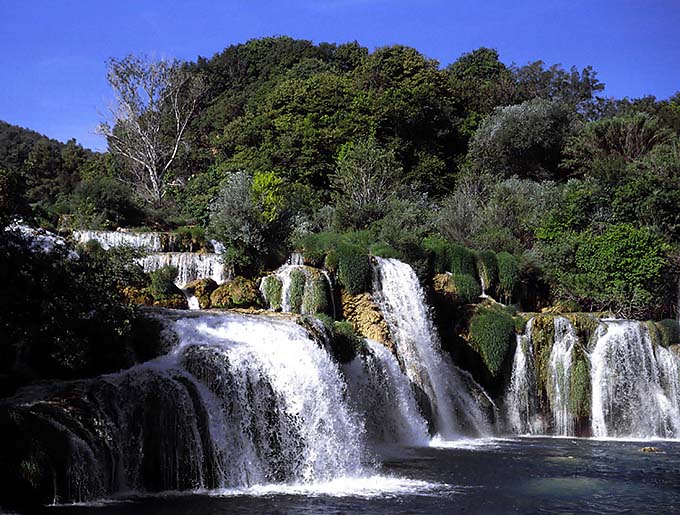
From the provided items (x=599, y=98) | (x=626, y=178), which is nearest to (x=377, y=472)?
(x=626, y=178)

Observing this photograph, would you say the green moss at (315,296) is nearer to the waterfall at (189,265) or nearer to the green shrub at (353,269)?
the green shrub at (353,269)

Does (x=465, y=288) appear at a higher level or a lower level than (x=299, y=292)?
higher

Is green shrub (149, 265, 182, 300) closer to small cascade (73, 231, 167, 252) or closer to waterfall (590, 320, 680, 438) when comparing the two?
small cascade (73, 231, 167, 252)

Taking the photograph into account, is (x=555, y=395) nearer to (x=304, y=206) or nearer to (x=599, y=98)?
(x=304, y=206)

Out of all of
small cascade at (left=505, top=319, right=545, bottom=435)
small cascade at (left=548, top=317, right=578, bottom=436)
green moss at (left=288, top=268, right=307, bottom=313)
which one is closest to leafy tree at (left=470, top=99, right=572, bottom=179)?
small cascade at (left=548, top=317, right=578, bottom=436)

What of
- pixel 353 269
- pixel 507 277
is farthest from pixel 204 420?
pixel 507 277

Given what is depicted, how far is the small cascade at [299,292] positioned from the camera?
2100cm

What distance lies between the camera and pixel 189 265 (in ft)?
72.8

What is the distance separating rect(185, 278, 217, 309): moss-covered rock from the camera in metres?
20.7

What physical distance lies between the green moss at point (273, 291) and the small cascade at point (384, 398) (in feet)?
10.3

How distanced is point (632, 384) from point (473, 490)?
1119 cm

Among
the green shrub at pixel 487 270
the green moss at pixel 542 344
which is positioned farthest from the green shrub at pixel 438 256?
the green moss at pixel 542 344

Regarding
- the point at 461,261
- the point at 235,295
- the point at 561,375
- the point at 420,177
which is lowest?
the point at 561,375

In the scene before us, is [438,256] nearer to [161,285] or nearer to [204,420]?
[161,285]
